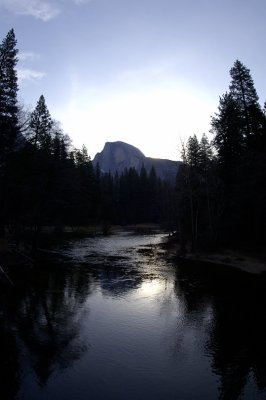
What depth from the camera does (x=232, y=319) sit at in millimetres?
18578

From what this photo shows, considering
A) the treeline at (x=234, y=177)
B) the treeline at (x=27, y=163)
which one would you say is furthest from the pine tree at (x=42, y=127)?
the treeline at (x=234, y=177)

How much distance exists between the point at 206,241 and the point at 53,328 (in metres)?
28.6

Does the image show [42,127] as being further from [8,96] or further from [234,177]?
[234,177]

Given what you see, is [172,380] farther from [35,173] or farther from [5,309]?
[35,173]

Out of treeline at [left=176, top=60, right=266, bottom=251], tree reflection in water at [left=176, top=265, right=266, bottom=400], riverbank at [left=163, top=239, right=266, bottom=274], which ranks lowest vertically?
tree reflection in water at [left=176, top=265, right=266, bottom=400]

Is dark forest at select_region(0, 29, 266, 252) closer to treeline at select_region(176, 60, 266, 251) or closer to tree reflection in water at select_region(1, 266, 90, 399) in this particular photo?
treeline at select_region(176, 60, 266, 251)

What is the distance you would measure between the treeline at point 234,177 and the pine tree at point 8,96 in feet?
68.9

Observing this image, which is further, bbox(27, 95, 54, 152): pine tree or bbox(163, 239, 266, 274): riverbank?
bbox(27, 95, 54, 152): pine tree

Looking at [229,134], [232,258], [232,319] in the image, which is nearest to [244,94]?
[229,134]

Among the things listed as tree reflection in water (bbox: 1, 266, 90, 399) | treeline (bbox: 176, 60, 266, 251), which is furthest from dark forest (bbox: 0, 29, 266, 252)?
tree reflection in water (bbox: 1, 266, 90, 399)

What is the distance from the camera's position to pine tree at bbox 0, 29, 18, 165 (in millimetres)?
37344

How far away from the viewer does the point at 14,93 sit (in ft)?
126

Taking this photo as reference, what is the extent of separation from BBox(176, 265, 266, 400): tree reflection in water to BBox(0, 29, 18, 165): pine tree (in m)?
21.8

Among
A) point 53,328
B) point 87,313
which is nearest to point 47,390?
point 53,328
